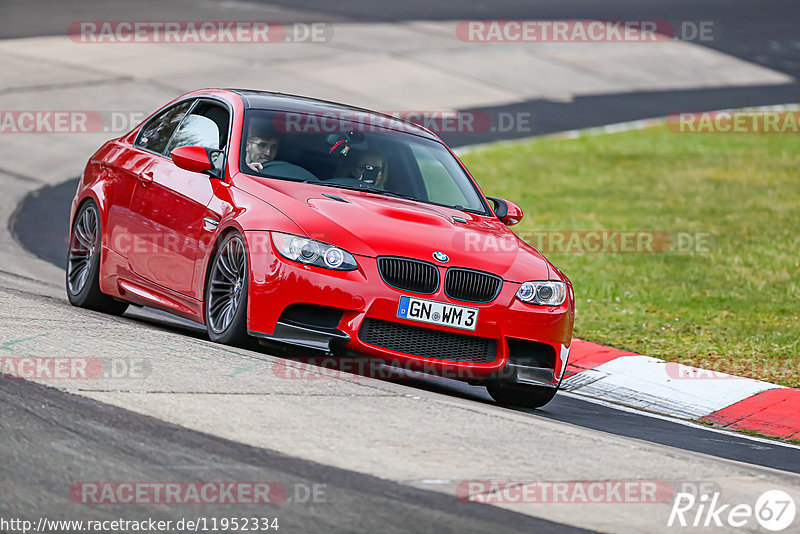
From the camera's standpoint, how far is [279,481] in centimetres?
507

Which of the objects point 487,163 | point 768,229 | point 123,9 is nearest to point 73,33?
point 123,9

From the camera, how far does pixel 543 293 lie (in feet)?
25.2

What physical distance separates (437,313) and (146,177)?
2.52 metres

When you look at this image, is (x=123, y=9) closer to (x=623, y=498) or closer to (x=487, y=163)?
(x=487, y=163)

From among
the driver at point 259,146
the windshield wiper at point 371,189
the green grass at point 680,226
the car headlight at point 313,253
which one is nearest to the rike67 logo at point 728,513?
the car headlight at point 313,253

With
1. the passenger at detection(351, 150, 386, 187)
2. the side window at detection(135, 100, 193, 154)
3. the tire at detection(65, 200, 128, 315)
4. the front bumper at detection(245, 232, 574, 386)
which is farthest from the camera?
the tire at detection(65, 200, 128, 315)

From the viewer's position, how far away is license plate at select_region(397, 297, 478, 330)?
7.22 metres

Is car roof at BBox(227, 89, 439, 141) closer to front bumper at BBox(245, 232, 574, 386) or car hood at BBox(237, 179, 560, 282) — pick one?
car hood at BBox(237, 179, 560, 282)

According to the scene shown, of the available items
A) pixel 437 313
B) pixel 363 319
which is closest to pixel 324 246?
pixel 363 319

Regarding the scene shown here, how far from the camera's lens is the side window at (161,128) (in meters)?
9.03

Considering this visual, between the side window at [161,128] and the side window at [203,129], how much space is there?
0.33 ft

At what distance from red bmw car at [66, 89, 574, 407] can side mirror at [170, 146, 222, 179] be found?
0.01 m

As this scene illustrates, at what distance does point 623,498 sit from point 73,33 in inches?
874

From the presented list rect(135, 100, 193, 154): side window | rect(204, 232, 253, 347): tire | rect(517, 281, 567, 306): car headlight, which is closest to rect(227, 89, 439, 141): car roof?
rect(135, 100, 193, 154): side window
